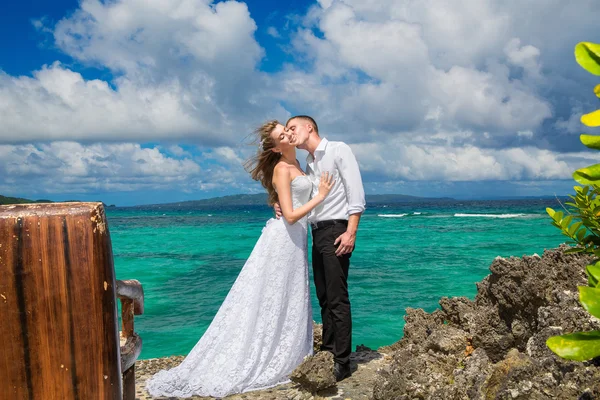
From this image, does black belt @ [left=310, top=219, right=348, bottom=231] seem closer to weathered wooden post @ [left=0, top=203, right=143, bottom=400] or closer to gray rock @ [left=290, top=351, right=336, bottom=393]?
gray rock @ [left=290, top=351, right=336, bottom=393]

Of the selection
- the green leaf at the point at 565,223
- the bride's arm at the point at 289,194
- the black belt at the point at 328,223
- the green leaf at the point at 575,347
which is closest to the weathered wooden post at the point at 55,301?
the green leaf at the point at 575,347

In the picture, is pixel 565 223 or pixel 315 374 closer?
pixel 565 223

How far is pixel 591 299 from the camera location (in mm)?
1010

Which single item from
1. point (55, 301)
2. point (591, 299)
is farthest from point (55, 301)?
point (591, 299)

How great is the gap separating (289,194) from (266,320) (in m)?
1.19

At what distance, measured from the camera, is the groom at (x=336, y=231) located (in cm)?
448

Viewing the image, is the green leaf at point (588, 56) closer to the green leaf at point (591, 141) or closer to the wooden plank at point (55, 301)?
the green leaf at point (591, 141)

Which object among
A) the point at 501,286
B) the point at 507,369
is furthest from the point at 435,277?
the point at 507,369

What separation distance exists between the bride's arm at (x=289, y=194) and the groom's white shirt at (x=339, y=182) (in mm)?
128

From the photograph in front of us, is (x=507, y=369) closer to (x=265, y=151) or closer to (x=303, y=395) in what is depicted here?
(x=303, y=395)

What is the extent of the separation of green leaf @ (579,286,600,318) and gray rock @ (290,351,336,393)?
329cm

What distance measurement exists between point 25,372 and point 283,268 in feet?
12.3

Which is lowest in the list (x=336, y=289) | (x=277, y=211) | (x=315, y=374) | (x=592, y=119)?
(x=315, y=374)

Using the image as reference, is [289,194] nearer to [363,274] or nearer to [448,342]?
[448,342]
